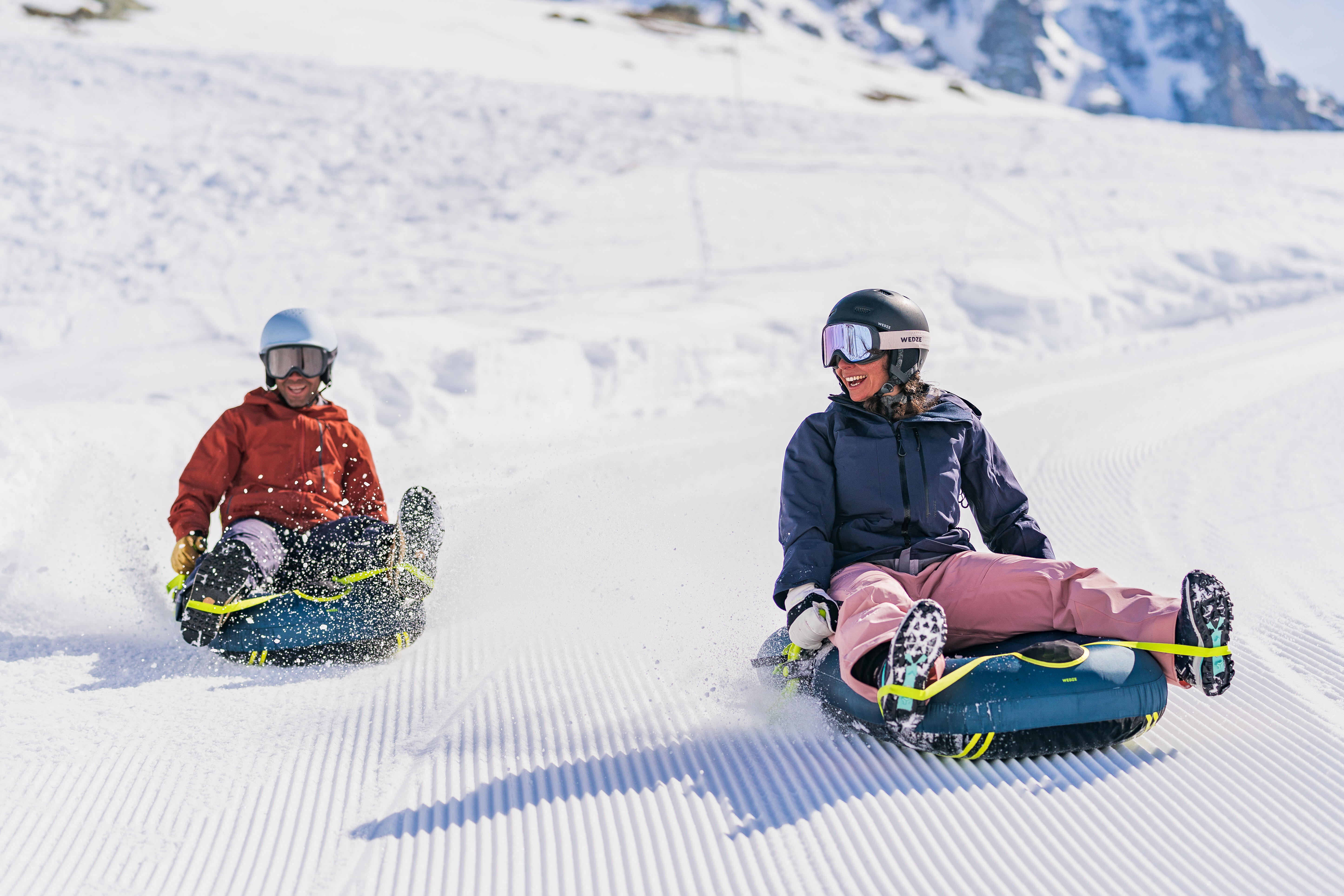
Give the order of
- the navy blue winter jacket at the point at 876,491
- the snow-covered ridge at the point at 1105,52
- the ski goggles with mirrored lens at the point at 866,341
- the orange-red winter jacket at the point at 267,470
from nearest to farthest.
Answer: the navy blue winter jacket at the point at 876,491, the ski goggles with mirrored lens at the point at 866,341, the orange-red winter jacket at the point at 267,470, the snow-covered ridge at the point at 1105,52

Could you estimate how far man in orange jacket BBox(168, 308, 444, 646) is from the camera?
380 centimetres

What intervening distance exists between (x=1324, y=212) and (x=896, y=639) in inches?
638

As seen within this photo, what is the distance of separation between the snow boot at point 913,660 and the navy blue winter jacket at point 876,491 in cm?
58

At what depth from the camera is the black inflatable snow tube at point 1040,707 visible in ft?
8.05

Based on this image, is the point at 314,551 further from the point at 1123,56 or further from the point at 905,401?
the point at 1123,56

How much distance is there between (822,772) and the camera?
2475 millimetres

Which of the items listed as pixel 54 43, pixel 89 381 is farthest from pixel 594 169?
pixel 54 43

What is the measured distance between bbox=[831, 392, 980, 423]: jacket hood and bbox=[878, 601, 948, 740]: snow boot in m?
0.81

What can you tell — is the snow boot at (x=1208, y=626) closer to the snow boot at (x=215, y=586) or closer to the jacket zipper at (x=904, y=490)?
the jacket zipper at (x=904, y=490)

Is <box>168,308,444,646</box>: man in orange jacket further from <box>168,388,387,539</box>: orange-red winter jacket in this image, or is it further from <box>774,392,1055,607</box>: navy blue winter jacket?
<box>774,392,1055,607</box>: navy blue winter jacket

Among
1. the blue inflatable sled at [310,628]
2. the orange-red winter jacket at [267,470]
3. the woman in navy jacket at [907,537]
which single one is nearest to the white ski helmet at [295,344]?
the orange-red winter jacket at [267,470]

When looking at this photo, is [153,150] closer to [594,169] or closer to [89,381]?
[594,169]

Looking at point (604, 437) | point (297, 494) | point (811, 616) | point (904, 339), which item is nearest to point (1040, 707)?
point (811, 616)

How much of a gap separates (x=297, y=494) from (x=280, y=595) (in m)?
0.57
